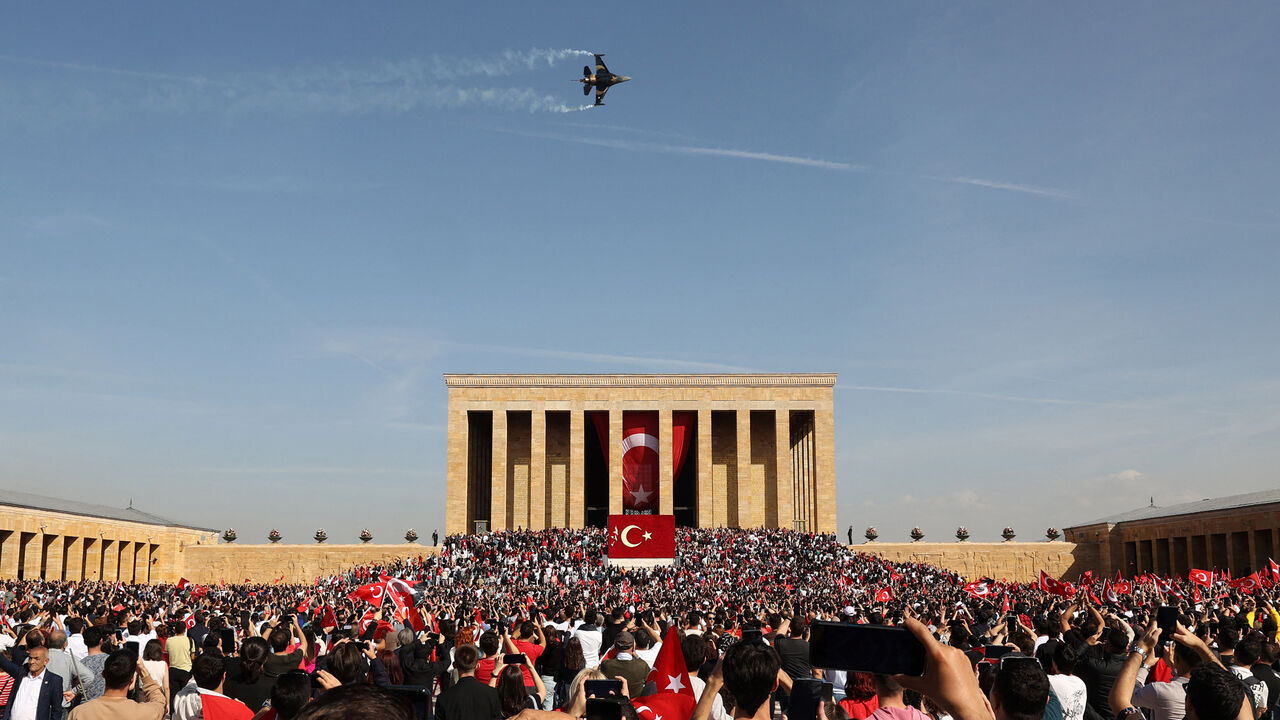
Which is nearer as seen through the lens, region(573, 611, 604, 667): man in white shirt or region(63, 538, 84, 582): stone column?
region(573, 611, 604, 667): man in white shirt

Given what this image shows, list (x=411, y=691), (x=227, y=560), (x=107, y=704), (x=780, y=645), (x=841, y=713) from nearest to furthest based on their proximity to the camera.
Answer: (x=411, y=691) → (x=841, y=713) → (x=107, y=704) → (x=780, y=645) → (x=227, y=560)

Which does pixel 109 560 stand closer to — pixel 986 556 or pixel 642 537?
pixel 642 537

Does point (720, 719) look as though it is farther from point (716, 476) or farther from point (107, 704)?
point (716, 476)

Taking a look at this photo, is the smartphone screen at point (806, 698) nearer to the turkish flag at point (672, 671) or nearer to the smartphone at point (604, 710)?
the smartphone at point (604, 710)

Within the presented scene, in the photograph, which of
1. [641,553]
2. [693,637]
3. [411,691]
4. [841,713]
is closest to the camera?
[411,691]

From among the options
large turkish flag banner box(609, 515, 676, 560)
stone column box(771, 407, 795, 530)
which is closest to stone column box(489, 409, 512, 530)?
stone column box(771, 407, 795, 530)

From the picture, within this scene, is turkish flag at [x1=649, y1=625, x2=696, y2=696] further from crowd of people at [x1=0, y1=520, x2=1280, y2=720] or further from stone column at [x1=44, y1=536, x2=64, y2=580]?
stone column at [x1=44, y1=536, x2=64, y2=580]

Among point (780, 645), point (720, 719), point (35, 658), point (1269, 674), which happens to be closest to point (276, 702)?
point (720, 719)
